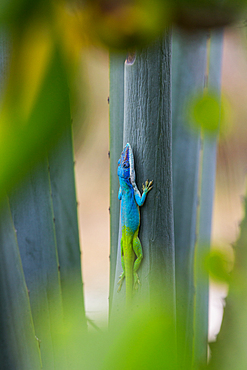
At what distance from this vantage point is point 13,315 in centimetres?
41

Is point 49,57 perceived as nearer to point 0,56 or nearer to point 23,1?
point 23,1

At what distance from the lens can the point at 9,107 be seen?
11cm

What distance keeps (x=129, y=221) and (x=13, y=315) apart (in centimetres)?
34

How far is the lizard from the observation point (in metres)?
0.50

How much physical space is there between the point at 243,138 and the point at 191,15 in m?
0.31

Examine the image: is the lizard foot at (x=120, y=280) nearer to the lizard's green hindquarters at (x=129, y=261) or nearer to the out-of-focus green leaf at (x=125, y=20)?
the lizard's green hindquarters at (x=129, y=261)

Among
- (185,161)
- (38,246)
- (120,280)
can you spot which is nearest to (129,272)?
(120,280)

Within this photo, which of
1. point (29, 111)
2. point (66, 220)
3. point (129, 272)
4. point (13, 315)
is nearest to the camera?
point (29, 111)

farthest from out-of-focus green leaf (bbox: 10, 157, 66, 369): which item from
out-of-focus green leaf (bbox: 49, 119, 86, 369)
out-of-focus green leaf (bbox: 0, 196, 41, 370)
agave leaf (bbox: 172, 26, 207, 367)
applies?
agave leaf (bbox: 172, 26, 207, 367)

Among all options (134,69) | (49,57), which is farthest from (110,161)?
(49,57)

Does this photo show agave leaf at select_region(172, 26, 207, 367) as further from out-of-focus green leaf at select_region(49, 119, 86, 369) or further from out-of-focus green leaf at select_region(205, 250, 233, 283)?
out-of-focus green leaf at select_region(205, 250, 233, 283)

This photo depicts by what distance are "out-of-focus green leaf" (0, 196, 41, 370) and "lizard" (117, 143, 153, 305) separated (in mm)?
158

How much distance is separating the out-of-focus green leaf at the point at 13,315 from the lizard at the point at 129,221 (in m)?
0.16

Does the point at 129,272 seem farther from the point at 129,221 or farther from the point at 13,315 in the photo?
the point at 13,315
